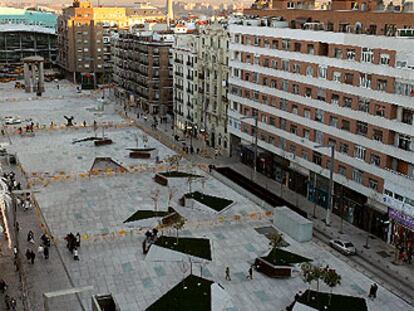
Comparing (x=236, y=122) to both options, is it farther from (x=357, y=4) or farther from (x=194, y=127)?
(x=357, y=4)

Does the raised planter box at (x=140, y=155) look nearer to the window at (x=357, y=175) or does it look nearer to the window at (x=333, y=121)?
the window at (x=333, y=121)

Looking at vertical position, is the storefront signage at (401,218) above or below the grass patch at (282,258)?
above

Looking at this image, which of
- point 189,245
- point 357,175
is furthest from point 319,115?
point 189,245

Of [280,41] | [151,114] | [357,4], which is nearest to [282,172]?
[280,41]

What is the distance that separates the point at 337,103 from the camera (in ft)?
208

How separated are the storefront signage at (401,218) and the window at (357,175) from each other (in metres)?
5.51

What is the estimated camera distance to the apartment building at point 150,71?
413 feet

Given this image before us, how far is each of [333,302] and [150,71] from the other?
92.2 m

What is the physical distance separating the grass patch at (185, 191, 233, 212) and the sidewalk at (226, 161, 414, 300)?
9.20 meters

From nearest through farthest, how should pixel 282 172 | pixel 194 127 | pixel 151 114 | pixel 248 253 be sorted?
pixel 248 253
pixel 282 172
pixel 194 127
pixel 151 114

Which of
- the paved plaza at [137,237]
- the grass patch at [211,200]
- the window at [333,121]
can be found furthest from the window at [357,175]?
the grass patch at [211,200]

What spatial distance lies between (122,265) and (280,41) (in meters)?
38.4

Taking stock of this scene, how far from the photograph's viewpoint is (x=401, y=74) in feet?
174

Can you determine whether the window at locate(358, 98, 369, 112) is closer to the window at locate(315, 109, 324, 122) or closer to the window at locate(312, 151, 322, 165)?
the window at locate(315, 109, 324, 122)
